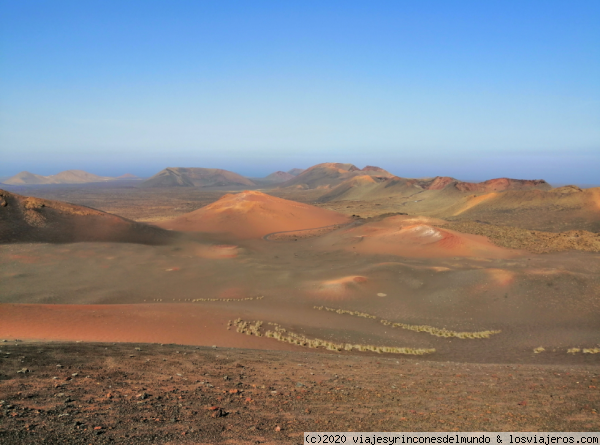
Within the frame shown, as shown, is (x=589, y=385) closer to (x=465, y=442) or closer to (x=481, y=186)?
(x=465, y=442)

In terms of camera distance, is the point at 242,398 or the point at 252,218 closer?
the point at 242,398

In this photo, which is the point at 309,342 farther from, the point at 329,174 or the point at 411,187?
the point at 329,174

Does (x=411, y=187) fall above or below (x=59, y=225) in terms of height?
above

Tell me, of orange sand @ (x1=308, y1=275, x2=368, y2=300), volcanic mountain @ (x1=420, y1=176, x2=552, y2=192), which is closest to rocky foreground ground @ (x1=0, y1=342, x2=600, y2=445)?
orange sand @ (x1=308, y1=275, x2=368, y2=300)

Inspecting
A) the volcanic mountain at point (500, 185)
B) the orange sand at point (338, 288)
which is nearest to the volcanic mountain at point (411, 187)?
the volcanic mountain at point (500, 185)

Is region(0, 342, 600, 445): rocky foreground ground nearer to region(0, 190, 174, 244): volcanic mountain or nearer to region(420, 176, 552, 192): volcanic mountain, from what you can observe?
region(0, 190, 174, 244): volcanic mountain

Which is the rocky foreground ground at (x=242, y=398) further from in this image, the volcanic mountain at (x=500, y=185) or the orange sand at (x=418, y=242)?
the volcanic mountain at (x=500, y=185)

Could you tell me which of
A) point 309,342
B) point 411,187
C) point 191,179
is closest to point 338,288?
point 309,342

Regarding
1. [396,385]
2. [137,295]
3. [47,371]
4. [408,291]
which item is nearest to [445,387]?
[396,385]
